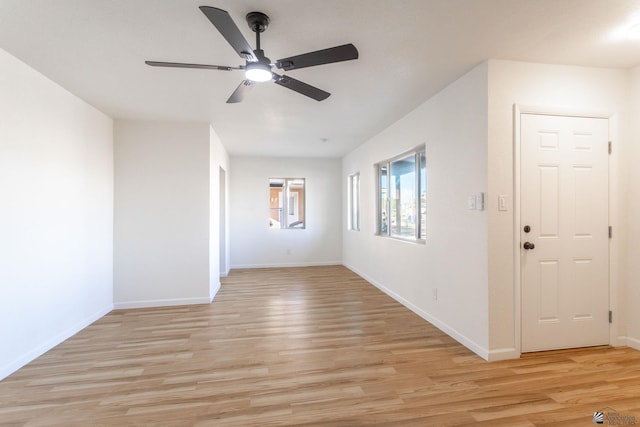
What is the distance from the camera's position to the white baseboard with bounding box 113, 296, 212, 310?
398 centimetres

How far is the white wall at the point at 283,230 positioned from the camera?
6746 mm

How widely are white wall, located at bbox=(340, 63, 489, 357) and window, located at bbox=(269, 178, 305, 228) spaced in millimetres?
3219

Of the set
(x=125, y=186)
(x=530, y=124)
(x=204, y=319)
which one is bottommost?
(x=204, y=319)

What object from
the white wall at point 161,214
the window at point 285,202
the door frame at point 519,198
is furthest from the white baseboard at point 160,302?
the door frame at point 519,198

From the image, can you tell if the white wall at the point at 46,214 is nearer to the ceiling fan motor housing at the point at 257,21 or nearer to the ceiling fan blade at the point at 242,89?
the ceiling fan blade at the point at 242,89

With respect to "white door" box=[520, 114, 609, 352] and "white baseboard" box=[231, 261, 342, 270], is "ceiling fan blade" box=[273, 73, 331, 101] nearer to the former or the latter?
"white door" box=[520, 114, 609, 352]

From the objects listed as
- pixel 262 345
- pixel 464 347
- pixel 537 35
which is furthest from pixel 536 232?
pixel 262 345

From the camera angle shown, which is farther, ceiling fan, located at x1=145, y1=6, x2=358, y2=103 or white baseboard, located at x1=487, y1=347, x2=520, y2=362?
white baseboard, located at x1=487, y1=347, x2=520, y2=362

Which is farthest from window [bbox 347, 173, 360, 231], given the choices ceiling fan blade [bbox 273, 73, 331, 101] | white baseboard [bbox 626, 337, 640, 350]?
white baseboard [bbox 626, 337, 640, 350]

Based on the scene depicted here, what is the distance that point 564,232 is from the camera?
2.66m

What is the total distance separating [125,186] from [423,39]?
155 inches

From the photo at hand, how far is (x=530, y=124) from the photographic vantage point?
2600mm

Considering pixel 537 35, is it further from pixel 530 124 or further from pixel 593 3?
pixel 530 124

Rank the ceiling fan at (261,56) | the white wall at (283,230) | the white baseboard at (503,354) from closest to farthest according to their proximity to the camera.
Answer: the ceiling fan at (261,56), the white baseboard at (503,354), the white wall at (283,230)
